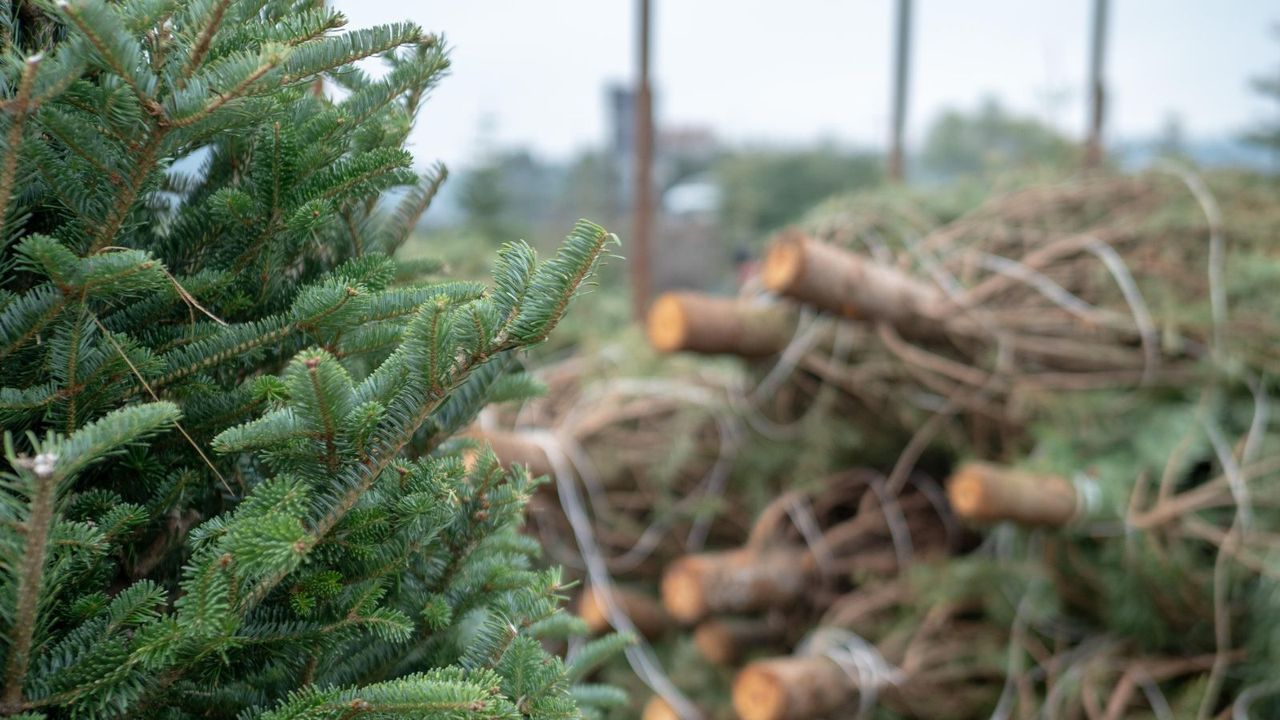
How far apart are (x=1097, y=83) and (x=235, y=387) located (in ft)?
19.0

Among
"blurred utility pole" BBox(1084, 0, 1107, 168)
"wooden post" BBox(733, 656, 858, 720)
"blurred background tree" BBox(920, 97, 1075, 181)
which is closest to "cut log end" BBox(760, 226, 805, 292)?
"wooden post" BBox(733, 656, 858, 720)

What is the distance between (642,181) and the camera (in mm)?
4340

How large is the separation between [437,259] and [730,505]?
2.07 metres

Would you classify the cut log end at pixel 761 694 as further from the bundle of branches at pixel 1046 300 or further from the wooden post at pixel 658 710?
the bundle of branches at pixel 1046 300

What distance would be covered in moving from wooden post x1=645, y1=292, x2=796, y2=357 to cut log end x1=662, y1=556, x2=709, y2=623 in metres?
0.56

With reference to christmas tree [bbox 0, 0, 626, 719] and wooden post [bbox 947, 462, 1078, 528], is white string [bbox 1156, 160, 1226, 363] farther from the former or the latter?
christmas tree [bbox 0, 0, 626, 719]

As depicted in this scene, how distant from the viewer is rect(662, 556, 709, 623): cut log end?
263 cm

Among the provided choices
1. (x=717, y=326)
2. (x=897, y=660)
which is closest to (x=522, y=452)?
(x=717, y=326)

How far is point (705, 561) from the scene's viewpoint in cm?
266

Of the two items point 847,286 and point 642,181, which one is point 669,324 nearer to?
point 847,286

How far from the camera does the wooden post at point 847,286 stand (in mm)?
2484

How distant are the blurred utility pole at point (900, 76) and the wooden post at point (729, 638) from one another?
3257mm

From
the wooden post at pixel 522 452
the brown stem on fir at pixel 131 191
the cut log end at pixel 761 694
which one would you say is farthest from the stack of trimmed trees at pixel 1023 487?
the brown stem on fir at pixel 131 191

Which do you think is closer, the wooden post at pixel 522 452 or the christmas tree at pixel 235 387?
the christmas tree at pixel 235 387
